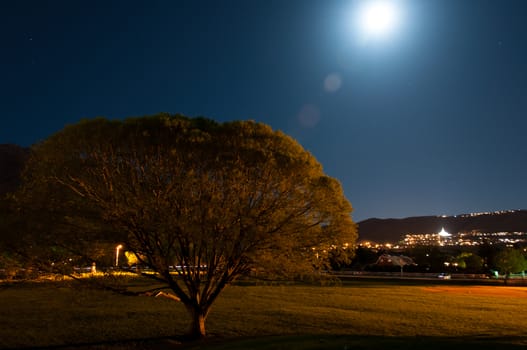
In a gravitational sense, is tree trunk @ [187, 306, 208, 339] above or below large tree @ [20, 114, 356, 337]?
below

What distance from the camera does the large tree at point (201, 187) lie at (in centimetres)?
1557

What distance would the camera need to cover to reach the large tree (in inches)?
613

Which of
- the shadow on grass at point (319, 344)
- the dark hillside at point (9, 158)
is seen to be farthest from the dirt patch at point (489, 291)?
the dark hillside at point (9, 158)

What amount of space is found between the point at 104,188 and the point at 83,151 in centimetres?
151

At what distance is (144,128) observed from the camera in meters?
16.2

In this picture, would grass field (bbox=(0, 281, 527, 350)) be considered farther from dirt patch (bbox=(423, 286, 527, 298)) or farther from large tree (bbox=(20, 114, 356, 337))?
dirt patch (bbox=(423, 286, 527, 298))

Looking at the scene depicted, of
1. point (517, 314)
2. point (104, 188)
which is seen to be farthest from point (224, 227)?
point (517, 314)

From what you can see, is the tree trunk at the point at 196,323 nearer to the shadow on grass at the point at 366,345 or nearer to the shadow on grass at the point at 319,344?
the shadow on grass at the point at 319,344

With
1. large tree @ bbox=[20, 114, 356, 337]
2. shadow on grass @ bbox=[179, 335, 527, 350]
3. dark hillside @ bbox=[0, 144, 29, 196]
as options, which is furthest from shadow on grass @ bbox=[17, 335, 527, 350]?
dark hillside @ bbox=[0, 144, 29, 196]

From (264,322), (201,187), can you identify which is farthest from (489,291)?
(201,187)

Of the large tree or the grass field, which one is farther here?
the grass field

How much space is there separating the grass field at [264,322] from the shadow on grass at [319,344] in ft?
0.12

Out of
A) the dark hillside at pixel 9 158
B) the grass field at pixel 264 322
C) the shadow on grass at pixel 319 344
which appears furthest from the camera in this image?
the dark hillside at pixel 9 158

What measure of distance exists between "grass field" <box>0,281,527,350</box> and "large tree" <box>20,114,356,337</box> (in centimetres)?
314
